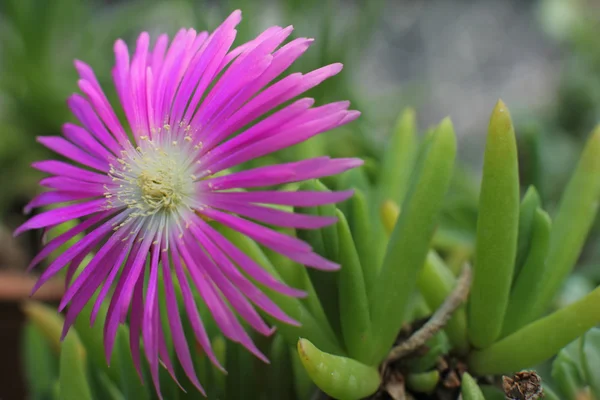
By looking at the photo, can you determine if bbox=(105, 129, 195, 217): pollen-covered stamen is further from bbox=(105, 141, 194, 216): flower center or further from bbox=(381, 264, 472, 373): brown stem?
bbox=(381, 264, 472, 373): brown stem

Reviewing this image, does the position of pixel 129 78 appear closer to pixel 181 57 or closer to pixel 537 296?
pixel 181 57

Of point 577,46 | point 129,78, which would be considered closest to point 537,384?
point 129,78

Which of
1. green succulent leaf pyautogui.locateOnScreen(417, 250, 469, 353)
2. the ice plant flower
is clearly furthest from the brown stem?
the ice plant flower

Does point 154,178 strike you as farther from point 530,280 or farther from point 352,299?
point 530,280

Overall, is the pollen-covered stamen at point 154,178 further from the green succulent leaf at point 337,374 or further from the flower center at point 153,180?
the green succulent leaf at point 337,374

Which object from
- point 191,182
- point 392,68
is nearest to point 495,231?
point 191,182

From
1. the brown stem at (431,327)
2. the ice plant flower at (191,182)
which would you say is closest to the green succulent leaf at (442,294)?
the brown stem at (431,327)
